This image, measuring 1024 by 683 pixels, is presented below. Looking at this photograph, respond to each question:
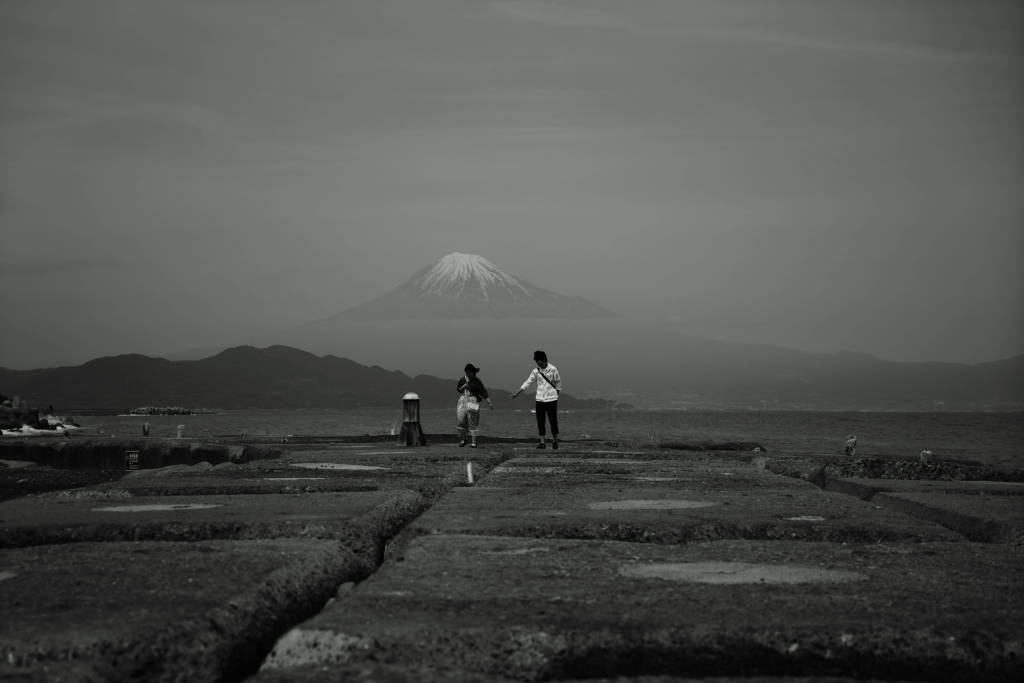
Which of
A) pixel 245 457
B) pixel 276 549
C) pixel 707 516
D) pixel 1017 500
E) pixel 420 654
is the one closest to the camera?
pixel 420 654

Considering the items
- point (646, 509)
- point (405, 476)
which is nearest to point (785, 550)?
point (646, 509)

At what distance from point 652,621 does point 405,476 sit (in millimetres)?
8301

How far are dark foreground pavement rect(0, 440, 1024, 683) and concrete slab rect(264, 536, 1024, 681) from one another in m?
0.01

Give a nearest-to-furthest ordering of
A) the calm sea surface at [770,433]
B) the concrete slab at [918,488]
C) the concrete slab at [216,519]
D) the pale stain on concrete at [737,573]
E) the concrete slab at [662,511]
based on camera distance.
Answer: the pale stain on concrete at [737,573]
the concrete slab at [216,519]
the concrete slab at [662,511]
the concrete slab at [918,488]
the calm sea surface at [770,433]

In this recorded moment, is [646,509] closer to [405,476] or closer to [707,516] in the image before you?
[707,516]

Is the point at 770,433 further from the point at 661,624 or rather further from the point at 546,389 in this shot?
the point at 661,624

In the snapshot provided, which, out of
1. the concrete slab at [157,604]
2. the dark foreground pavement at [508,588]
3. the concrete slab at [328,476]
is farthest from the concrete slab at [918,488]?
the concrete slab at [157,604]

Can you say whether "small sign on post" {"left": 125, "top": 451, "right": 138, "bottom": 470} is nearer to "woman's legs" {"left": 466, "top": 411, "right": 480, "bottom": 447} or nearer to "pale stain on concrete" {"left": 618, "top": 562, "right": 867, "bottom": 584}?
"woman's legs" {"left": 466, "top": 411, "right": 480, "bottom": 447}

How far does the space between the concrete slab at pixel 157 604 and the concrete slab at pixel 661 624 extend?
1.31ft

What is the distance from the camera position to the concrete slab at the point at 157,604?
4422mm

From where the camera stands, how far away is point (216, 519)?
325 inches

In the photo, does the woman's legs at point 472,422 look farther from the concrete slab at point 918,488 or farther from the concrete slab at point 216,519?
the concrete slab at point 216,519

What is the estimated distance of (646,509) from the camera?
951 cm

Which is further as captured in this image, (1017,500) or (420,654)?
(1017,500)
